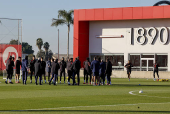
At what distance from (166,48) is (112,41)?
23.7 ft

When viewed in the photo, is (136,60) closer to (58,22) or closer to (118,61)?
(118,61)

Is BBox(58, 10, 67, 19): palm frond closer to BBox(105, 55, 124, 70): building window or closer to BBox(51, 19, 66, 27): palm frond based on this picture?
BBox(51, 19, 66, 27): palm frond

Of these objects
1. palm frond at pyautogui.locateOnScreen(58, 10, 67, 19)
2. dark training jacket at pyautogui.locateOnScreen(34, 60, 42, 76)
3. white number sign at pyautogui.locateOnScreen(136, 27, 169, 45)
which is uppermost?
palm frond at pyautogui.locateOnScreen(58, 10, 67, 19)

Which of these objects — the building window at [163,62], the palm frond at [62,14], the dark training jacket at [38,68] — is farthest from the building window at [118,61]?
the dark training jacket at [38,68]

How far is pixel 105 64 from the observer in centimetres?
2997

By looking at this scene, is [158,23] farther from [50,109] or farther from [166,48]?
[50,109]

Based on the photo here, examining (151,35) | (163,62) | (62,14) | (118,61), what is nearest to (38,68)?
(151,35)

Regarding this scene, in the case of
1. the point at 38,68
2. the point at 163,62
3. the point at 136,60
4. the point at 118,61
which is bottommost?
the point at 38,68

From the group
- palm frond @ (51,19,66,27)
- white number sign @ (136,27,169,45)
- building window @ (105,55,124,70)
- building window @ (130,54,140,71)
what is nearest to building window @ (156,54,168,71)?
white number sign @ (136,27,169,45)

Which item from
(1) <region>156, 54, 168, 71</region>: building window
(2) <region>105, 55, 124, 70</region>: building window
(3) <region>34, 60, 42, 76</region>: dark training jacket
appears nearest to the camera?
(3) <region>34, 60, 42, 76</region>: dark training jacket

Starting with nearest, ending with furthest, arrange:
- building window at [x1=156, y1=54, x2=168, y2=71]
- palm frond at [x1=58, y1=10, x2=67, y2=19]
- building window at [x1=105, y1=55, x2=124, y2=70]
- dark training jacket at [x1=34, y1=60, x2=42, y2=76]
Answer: dark training jacket at [x1=34, y1=60, x2=42, y2=76] → building window at [x1=156, y1=54, x2=168, y2=71] → building window at [x1=105, y1=55, x2=124, y2=70] → palm frond at [x1=58, y1=10, x2=67, y2=19]

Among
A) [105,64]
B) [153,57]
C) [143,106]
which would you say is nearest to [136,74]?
[153,57]

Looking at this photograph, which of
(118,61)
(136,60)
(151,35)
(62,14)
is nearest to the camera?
(151,35)

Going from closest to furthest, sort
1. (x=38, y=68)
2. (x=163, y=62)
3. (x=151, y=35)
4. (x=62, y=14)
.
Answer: (x=38, y=68)
(x=163, y=62)
(x=151, y=35)
(x=62, y=14)
